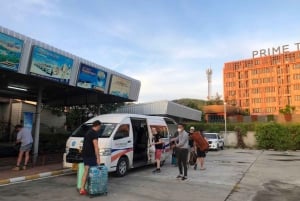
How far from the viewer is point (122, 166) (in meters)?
11.8

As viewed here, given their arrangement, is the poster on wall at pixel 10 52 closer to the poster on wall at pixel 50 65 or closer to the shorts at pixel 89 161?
the poster on wall at pixel 50 65

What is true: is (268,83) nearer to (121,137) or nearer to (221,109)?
(221,109)

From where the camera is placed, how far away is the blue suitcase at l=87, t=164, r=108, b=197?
830cm

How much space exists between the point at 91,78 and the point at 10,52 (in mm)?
4892

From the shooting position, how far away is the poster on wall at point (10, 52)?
11489 millimetres

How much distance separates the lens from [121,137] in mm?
11875

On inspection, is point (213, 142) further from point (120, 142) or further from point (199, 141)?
point (120, 142)

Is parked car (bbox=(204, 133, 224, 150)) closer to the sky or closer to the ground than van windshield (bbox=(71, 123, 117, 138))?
closer to the sky

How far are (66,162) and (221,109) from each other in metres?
62.4

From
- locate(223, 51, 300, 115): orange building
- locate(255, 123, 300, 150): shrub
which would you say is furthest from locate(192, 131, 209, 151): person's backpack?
locate(223, 51, 300, 115): orange building

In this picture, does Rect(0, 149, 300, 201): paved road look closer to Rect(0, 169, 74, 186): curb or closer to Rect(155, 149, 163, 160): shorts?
Rect(0, 169, 74, 186): curb

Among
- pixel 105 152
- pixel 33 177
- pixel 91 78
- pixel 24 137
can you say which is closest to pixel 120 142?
pixel 105 152

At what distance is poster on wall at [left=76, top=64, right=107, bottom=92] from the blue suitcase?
7651mm

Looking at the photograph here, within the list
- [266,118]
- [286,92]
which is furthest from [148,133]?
[286,92]
